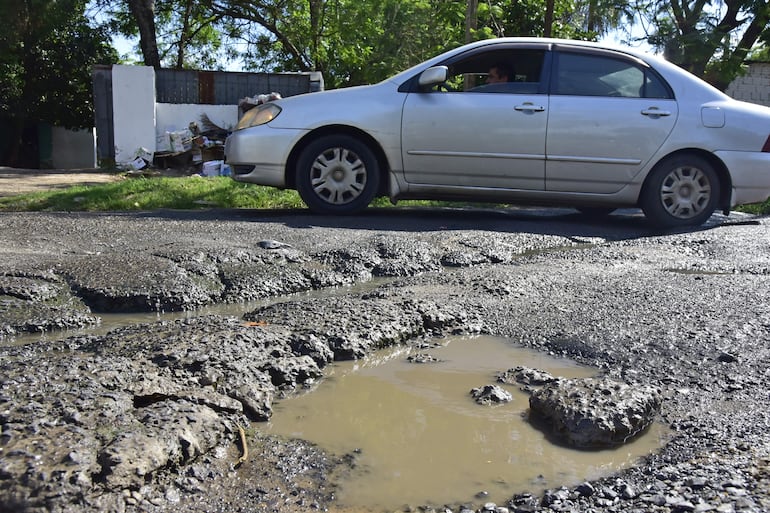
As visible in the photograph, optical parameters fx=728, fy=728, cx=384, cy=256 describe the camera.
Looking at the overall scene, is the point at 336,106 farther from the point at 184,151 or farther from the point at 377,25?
the point at 377,25

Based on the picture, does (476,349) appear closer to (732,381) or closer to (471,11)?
(732,381)

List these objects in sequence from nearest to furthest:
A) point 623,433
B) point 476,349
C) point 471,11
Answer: point 623,433, point 476,349, point 471,11

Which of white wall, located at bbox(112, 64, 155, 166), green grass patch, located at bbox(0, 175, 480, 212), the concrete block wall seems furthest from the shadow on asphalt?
the concrete block wall

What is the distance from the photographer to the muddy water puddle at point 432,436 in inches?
78.2

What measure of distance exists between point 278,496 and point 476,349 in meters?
1.45

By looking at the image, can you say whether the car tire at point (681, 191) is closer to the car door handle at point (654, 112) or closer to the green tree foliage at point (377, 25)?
the car door handle at point (654, 112)

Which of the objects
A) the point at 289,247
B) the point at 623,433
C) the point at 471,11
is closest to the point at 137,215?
the point at 289,247

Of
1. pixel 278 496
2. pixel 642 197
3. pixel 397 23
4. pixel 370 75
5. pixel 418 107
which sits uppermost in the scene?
pixel 397 23

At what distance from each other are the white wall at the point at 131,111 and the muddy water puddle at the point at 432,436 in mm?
11145

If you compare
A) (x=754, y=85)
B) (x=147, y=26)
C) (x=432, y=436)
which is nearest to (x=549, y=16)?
(x=147, y=26)

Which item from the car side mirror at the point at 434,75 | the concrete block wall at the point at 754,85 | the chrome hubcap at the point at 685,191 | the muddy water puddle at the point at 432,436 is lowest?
the muddy water puddle at the point at 432,436

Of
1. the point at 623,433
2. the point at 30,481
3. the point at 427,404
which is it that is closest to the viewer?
the point at 30,481

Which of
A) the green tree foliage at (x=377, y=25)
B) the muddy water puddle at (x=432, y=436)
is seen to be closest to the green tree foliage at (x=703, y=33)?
the green tree foliage at (x=377, y=25)

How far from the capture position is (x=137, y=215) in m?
6.28
